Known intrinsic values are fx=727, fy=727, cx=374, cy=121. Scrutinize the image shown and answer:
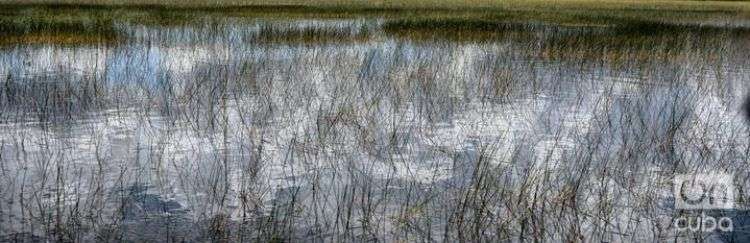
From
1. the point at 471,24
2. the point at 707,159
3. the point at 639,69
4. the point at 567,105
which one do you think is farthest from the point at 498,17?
the point at 707,159

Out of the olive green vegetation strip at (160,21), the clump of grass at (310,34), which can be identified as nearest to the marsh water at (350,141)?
the clump of grass at (310,34)

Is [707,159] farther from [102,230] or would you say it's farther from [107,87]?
[107,87]

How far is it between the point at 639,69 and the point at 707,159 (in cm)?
529

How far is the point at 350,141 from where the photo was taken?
6.34m

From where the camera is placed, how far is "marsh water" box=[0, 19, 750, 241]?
4.47 m

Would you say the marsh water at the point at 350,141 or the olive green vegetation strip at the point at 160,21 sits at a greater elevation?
the olive green vegetation strip at the point at 160,21

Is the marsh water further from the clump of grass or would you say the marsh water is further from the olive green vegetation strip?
the olive green vegetation strip

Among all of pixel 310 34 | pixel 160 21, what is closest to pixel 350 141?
pixel 310 34

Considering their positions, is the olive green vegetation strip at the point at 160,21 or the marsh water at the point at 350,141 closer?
the marsh water at the point at 350,141

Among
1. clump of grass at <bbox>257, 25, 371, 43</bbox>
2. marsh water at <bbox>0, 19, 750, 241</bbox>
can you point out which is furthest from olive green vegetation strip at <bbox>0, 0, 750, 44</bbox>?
marsh water at <bbox>0, 19, 750, 241</bbox>

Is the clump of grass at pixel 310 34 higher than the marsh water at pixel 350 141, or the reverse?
the clump of grass at pixel 310 34

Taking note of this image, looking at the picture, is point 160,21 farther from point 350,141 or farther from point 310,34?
point 350,141

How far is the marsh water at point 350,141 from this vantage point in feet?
14.7

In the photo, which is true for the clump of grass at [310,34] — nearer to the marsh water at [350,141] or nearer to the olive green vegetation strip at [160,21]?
the olive green vegetation strip at [160,21]
